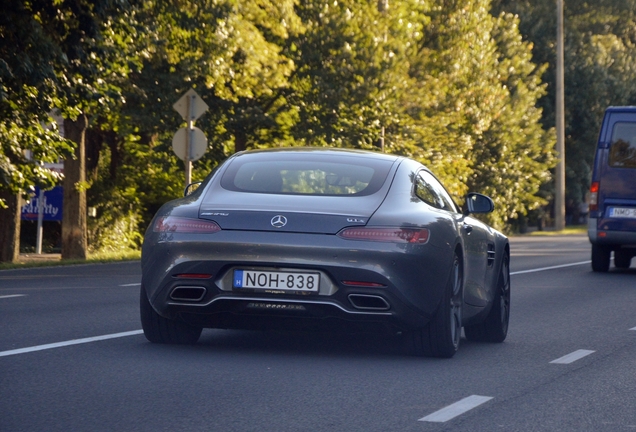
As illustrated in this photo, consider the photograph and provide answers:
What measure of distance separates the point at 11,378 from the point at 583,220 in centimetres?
6706

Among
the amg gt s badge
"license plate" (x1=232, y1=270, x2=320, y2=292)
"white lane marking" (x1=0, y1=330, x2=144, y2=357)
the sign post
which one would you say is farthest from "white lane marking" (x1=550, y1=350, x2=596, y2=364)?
the sign post

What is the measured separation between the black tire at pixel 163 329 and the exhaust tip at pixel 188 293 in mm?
507

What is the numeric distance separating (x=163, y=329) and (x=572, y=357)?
289 cm

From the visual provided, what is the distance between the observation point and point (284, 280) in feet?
27.7

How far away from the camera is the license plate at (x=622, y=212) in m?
21.2

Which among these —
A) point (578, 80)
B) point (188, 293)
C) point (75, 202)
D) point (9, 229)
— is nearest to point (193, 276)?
point (188, 293)

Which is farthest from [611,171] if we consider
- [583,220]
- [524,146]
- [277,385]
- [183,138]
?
[583,220]

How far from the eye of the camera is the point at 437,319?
28.9ft

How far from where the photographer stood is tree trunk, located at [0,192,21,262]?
80.2ft

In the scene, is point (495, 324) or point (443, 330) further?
point (495, 324)

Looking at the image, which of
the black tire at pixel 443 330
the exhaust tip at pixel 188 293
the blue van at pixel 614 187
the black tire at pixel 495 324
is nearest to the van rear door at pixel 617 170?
the blue van at pixel 614 187

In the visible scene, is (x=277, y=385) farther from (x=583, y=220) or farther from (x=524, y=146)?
(x=583, y=220)

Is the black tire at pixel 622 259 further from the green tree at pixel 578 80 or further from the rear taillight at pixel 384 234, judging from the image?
the green tree at pixel 578 80

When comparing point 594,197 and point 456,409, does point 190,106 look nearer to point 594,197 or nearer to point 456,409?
point 594,197
